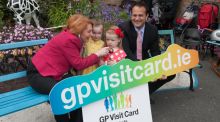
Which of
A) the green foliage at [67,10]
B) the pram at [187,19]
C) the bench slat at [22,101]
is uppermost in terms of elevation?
the green foliage at [67,10]

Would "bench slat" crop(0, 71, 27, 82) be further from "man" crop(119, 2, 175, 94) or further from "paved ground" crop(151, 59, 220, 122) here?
"paved ground" crop(151, 59, 220, 122)

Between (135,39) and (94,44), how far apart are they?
2.00ft

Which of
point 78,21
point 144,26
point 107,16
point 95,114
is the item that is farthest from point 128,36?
point 107,16

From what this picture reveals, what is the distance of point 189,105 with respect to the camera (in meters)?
4.56

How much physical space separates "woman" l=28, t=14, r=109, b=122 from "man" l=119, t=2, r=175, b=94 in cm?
65

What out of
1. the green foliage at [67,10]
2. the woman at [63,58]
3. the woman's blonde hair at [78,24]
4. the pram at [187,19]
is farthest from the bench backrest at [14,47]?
the pram at [187,19]

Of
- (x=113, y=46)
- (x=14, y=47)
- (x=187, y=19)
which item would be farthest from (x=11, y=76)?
(x=187, y=19)

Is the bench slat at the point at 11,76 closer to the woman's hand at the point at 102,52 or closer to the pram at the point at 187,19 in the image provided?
the woman's hand at the point at 102,52

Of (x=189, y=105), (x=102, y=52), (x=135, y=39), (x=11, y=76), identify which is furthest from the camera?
(x=189, y=105)

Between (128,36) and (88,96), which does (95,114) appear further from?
(128,36)

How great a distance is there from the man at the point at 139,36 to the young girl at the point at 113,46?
0.25m

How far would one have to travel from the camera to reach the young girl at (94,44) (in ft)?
12.5

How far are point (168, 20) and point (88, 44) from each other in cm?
448

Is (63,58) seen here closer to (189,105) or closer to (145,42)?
(145,42)
